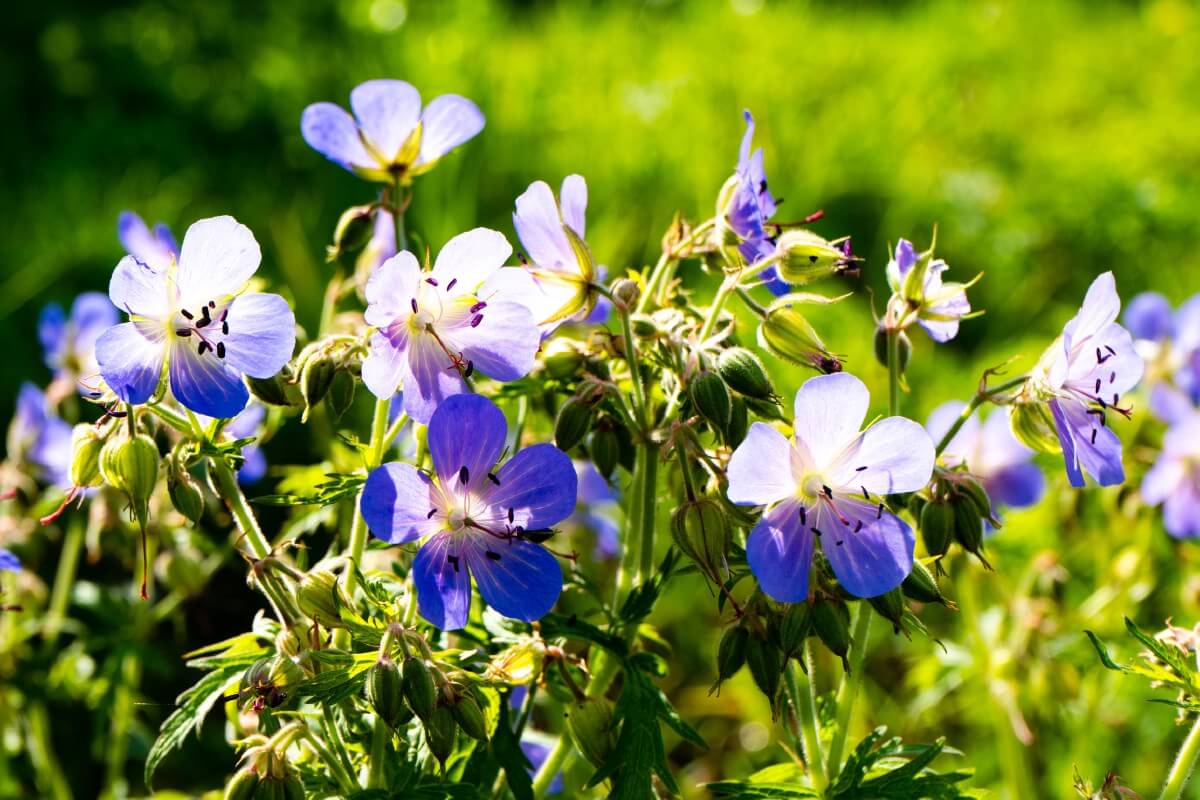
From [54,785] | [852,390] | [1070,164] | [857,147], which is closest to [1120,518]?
[852,390]

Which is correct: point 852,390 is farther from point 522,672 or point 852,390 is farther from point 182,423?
point 182,423

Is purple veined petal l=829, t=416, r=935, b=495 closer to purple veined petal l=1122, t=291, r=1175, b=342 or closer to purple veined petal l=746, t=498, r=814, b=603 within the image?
purple veined petal l=746, t=498, r=814, b=603

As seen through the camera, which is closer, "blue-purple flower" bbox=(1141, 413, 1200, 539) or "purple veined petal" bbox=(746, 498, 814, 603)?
"purple veined petal" bbox=(746, 498, 814, 603)

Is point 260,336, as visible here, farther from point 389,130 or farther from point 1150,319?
point 1150,319

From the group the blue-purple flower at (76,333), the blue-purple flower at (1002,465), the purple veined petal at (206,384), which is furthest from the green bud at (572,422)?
the blue-purple flower at (76,333)

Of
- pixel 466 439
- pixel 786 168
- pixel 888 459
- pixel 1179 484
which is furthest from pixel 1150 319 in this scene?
pixel 786 168

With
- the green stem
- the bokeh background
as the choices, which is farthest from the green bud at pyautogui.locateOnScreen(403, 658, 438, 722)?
the bokeh background

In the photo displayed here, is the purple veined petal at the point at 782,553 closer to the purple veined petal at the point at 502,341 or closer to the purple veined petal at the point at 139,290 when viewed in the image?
the purple veined petal at the point at 502,341
